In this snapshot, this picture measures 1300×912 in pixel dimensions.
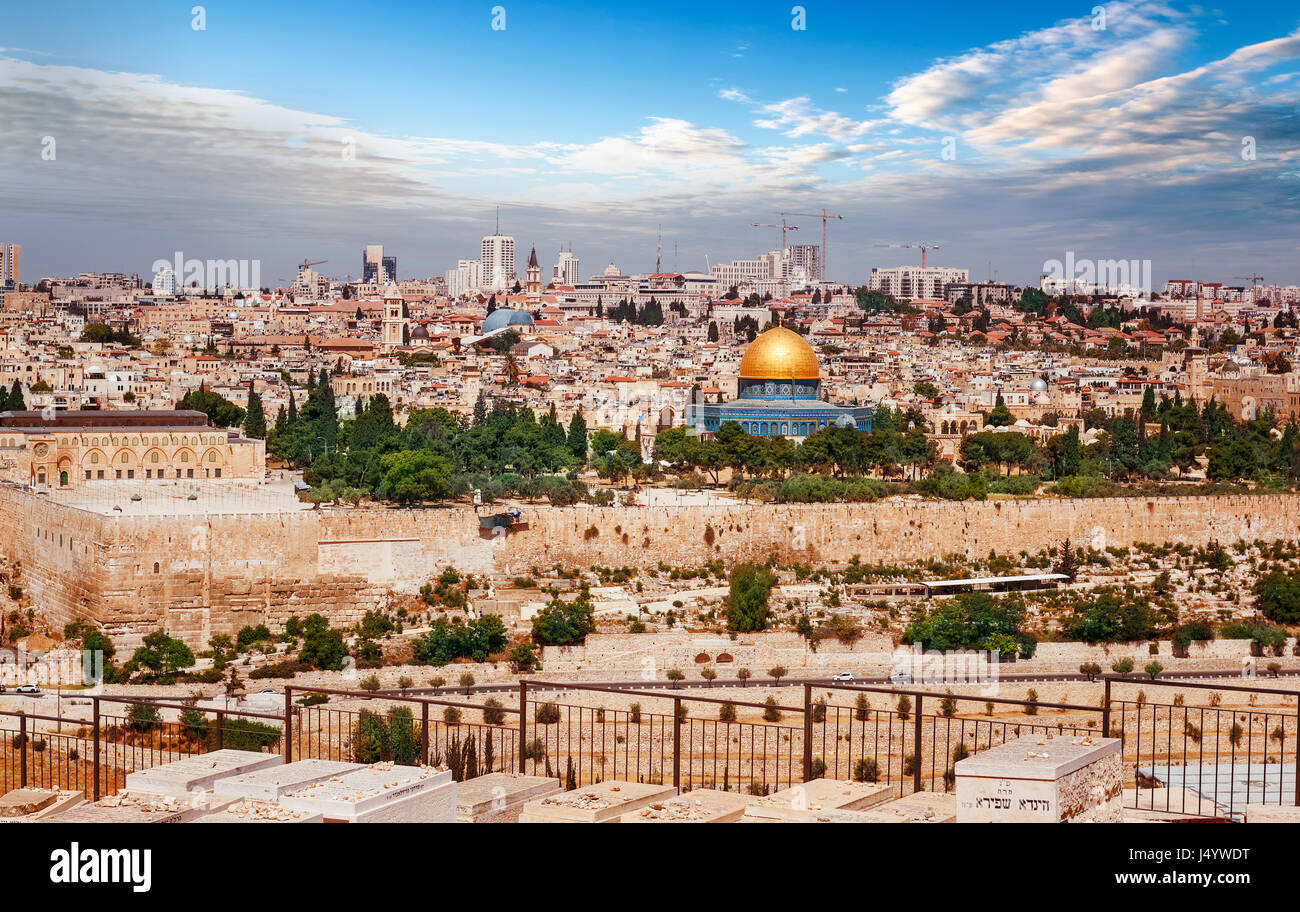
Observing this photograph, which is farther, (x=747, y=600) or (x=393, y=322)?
(x=393, y=322)

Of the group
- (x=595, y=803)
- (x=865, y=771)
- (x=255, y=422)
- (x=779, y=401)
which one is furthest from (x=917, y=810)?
(x=779, y=401)

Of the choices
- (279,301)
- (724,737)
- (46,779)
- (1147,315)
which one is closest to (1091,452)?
(724,737)

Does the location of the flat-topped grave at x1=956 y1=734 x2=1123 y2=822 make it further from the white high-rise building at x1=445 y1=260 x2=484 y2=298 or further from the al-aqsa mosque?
the white high-rise building at x1=445 y1=260 x2=484 y2=298

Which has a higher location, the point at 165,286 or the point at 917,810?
the point at 165,286

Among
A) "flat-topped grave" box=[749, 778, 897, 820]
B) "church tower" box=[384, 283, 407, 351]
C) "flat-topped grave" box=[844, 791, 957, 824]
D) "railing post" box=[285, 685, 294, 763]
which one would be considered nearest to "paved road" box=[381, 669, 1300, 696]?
"railing post" box=[285, 685, 294, 763]

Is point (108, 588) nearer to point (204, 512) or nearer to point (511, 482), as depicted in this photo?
point (204, 512)

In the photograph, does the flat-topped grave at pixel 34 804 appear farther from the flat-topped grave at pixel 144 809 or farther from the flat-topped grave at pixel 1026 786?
the flat-topped grave at pixel 1026 786

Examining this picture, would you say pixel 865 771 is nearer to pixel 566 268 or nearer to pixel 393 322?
pixel 393 322
